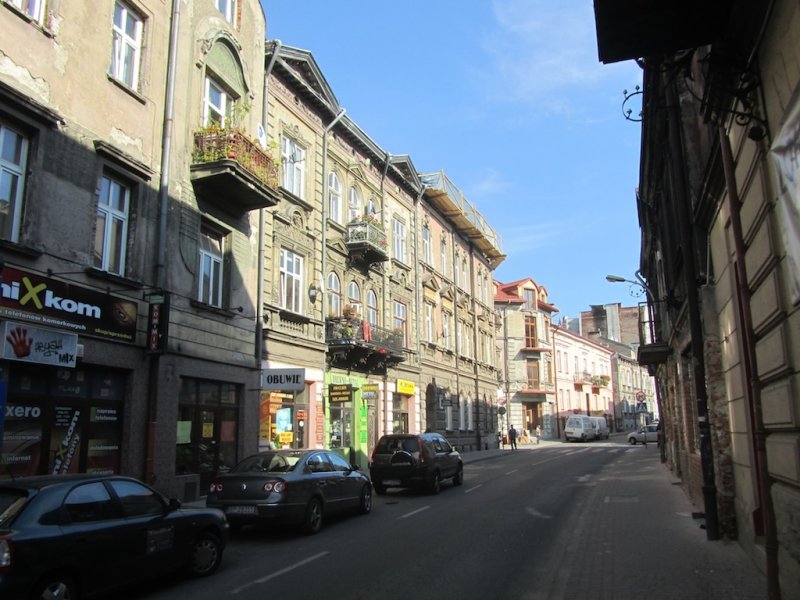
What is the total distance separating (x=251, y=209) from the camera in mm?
17641

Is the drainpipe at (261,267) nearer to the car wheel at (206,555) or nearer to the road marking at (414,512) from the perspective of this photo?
the road marking at (414,512)

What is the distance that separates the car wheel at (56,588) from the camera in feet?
19.0

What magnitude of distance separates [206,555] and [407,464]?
9.26 m

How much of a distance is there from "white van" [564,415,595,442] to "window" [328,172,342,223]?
36991mm

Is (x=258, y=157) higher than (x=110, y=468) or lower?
higher

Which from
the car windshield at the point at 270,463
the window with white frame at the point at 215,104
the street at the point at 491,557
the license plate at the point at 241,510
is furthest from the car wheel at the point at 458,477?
the window with white frame at the point at 215,104

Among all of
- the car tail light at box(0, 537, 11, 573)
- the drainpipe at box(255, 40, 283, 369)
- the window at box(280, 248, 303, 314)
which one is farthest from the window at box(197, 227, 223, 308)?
the car tail light at box(0, 537, 11, 573)

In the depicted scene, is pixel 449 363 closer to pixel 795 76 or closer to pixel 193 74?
pixel 193 74

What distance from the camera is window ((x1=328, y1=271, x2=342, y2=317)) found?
917 inches

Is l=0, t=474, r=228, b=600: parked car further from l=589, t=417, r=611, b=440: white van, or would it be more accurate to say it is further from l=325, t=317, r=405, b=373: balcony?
l=589, t=417, r=611, b=440: white van

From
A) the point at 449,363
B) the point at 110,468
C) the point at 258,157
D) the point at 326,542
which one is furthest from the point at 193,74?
the point at 449,363

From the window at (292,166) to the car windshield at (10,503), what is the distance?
15.5 meters

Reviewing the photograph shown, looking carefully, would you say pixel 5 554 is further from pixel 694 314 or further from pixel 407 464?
pixel 407 464

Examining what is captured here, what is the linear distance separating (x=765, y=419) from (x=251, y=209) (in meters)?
14.1
